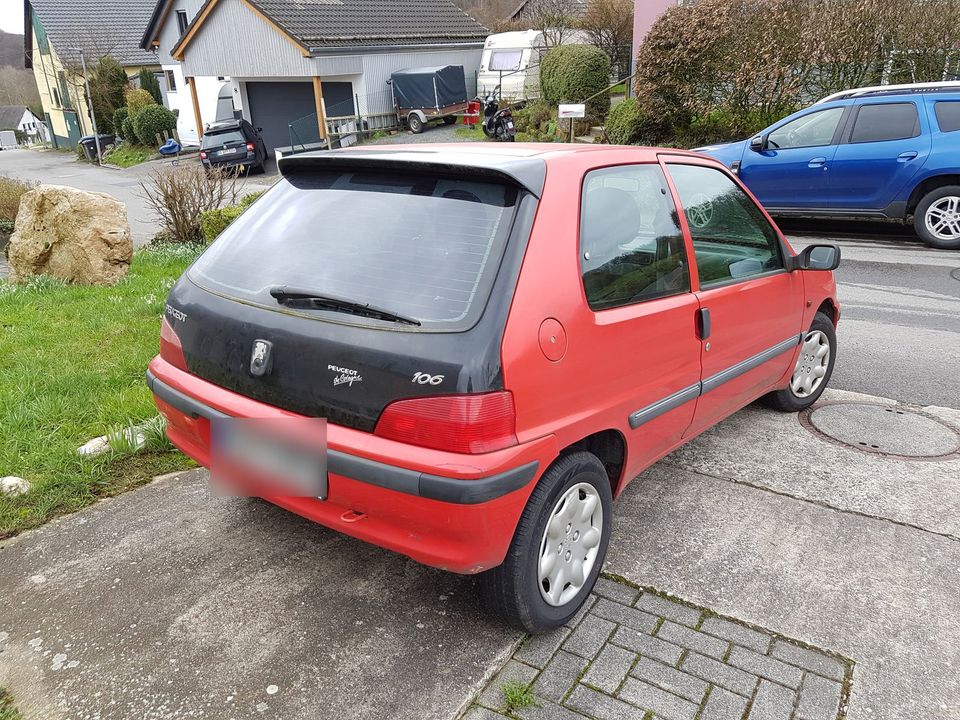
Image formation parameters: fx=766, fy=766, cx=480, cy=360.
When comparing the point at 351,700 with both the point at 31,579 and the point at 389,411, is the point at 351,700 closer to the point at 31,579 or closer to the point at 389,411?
Result: the point at 389,411

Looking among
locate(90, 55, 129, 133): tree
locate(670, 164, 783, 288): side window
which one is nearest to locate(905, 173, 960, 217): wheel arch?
locate(670, 164, 783, 288): side window

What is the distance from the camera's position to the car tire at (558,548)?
2537mm

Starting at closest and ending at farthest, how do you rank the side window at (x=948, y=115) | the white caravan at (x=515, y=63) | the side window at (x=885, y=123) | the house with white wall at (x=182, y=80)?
the side window at (x=948, y=115) < the side window at (x=885, y=123) < the white caravan at (x=515, y=63) < the house with white wall at (x=182, y=80)

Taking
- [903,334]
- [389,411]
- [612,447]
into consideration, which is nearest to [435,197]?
[389,411]

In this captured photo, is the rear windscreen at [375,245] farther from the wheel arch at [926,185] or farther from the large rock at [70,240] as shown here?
the wheel arch at [926,185]

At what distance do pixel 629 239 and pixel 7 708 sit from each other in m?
2.66

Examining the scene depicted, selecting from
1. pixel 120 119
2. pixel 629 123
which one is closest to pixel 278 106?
pixel 120 119

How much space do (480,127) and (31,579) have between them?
939 inches

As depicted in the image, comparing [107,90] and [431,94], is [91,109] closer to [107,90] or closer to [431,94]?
[107,90]

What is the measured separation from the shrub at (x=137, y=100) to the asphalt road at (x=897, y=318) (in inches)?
1310

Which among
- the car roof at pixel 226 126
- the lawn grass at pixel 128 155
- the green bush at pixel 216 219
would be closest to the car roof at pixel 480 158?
the green bush at pixel 216 219

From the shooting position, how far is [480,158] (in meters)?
2.77

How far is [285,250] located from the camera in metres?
2.90

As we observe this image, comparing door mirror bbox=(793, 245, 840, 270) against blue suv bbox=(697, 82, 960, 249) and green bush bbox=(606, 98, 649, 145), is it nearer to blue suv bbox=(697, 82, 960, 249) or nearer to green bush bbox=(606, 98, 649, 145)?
blue suv bbox=(697, 82, 960, 249)
